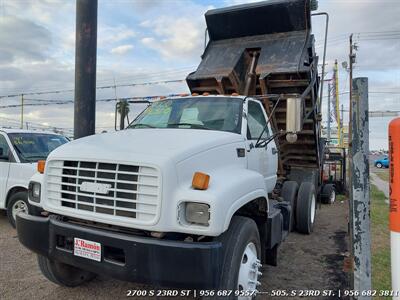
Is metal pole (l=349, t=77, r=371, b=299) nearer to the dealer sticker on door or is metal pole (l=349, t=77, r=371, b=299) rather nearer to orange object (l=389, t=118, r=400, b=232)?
orange object (l=389, t=118, r=400, b=232)

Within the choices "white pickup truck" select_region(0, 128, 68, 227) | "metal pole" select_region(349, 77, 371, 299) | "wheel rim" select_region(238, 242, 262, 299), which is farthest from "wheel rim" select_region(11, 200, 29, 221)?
"metal pole" select_region(349, 77, 371, 299)

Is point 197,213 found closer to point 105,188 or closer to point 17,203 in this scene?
point 105,188

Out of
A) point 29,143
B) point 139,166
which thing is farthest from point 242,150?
point 29,143

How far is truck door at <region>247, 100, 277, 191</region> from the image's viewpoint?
4558 mm

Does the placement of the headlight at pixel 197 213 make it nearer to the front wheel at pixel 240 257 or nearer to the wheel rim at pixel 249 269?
the front wheel at pixel 240 257

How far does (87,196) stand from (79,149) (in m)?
0.49

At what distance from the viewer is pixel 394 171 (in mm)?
2594

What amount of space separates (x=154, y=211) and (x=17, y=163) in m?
4.95

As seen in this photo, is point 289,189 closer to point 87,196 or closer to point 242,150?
point 242,150

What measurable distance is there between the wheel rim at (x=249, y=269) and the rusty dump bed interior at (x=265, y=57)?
317cm

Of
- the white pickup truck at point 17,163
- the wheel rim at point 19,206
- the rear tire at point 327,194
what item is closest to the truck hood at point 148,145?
the white pickup truck at point 17,163

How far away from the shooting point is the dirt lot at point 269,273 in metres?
4.24

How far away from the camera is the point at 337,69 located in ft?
105

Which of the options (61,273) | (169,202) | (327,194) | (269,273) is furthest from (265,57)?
(327,194)
